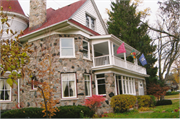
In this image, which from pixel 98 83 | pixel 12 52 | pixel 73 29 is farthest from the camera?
pixel 98 83

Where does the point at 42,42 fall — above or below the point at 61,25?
below

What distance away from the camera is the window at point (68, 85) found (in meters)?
12.9

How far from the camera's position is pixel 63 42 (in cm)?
1378

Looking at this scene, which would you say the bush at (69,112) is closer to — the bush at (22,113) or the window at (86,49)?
the bush at (22,113)

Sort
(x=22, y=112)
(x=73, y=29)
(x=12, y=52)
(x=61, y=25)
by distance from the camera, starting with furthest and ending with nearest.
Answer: (x=73, y=29) < (x=61, y=25) < (x=22, y=112) < (x=12, y=52)

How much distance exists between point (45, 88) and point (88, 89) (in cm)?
781

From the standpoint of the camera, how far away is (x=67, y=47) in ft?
45.1

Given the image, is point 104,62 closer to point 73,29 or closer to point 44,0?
point 73,29

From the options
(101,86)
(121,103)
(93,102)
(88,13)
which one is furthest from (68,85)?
(88,13)

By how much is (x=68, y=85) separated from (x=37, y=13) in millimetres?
7314

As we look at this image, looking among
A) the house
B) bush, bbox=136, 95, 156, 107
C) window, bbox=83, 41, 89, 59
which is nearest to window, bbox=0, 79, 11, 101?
the house

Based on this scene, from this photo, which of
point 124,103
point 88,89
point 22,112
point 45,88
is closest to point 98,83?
point 88,89

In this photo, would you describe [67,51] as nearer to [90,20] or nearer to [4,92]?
[90,20]

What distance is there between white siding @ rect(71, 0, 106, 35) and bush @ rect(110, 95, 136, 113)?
285 inches
